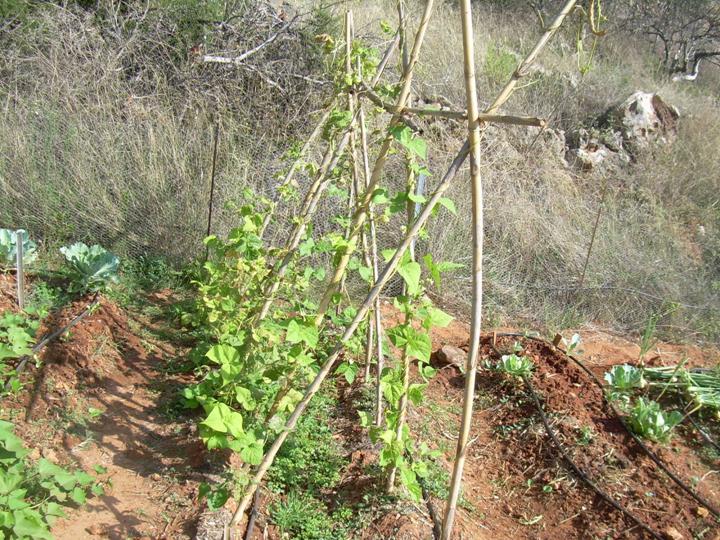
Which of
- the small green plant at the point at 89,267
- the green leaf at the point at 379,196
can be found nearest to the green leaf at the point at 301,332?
the green leaf at the point at 379,196

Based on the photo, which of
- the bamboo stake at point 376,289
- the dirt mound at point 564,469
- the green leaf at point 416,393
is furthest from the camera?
the dirt mound at point 564,469

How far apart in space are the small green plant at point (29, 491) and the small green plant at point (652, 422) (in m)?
2.79

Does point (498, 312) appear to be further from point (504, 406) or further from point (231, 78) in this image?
point (231, 78)

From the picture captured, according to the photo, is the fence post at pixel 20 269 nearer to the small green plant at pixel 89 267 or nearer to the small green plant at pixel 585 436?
Result: the small green plant at pixel 89 267

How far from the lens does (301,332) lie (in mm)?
2434

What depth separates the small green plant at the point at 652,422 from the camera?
3.55 metres

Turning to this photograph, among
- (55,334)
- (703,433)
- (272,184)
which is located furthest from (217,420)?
(272,184)

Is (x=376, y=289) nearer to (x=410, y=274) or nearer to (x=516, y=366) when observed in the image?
(x=410, y=274)

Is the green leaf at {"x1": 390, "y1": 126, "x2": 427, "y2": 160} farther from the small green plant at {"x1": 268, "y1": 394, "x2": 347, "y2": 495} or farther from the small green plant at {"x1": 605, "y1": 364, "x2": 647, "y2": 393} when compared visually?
the small green plant at {"x1": 605, "y1": 364, "x2": 647, "y2": 393}

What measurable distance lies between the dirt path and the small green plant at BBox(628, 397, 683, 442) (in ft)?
7.79

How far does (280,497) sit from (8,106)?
4.32 m

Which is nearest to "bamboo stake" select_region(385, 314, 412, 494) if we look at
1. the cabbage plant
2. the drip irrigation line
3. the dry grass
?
the drip irrigation line

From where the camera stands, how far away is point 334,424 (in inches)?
134

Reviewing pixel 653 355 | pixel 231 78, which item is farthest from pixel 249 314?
pixel 231 78
